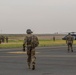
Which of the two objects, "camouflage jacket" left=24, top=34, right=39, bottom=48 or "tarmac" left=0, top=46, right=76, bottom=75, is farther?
"camouflage jacket" left=24, top=34, right=39, bottom=48

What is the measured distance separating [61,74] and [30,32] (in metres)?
3.46

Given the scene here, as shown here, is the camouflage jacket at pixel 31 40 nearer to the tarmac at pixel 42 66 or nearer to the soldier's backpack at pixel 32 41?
the soldier's backpack at pixel 32 41

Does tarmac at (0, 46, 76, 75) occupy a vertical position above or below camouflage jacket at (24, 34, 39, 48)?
below

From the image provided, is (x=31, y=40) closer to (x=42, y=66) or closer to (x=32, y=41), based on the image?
(x=32, y=41)

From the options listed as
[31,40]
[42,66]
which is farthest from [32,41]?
[42,66]

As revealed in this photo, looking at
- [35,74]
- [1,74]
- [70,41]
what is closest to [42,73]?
[35,74]

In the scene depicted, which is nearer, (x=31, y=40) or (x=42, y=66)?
(x=31, y=40)

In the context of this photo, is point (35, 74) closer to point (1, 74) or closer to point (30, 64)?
point (1, 74)

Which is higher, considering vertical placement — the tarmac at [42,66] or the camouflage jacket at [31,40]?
the camouflage jacket at [31,40]

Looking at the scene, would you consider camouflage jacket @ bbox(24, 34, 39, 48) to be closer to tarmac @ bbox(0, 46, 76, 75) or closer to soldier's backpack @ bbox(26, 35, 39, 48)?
soldier's backpack @ bbox(26, 35, 39, 48)

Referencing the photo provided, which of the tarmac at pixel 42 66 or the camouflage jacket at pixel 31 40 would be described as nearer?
the tarmac at pixel 42 66

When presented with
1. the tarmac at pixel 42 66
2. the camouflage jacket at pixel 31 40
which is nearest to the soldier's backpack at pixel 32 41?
the camouflage jacket at pixel 31 40

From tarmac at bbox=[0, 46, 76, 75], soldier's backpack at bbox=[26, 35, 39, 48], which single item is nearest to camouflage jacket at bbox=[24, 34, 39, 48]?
soldier's backpack at bbox=[26, 35, 39, 48]

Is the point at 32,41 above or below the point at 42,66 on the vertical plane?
above
